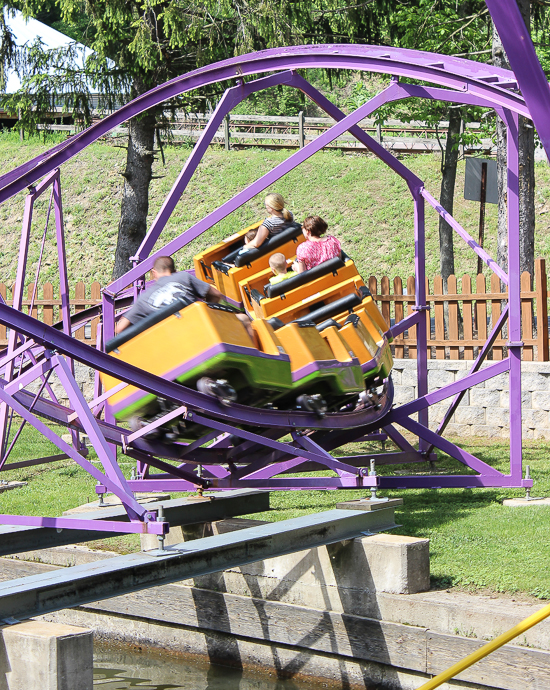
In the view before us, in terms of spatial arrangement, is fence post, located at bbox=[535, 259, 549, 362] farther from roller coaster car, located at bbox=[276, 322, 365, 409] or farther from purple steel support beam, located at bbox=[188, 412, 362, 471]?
purple steel support beam, located at bbox=[188, 412, 362, 471]

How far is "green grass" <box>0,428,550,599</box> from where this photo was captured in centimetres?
533

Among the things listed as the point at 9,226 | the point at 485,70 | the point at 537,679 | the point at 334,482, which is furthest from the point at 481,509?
the point at 9,226

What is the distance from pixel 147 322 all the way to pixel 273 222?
10.8 feet

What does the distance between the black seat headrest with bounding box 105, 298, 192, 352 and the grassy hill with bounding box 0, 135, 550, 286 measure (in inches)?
697

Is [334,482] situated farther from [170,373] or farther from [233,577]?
[170,373]

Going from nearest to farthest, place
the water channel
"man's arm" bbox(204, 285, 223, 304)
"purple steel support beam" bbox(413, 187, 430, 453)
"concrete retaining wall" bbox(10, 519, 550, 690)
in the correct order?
"concrete retaining wall" bbox(10, 519, 550, 690)
the water channel
"man's arm" bbox(204, 285, 223, 304)
"purple steel support beam" bbox(413, 187, 430, 453)

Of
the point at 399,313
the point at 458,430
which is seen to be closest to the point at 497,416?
the point at 458,430

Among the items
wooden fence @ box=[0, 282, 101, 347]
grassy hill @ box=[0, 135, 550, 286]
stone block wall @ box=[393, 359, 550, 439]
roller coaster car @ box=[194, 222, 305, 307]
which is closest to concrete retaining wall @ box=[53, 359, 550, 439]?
stone block wall @ box=[393, 359, 550, 439]

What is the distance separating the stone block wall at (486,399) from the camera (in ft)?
35.7

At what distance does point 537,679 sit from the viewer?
446 centimetres

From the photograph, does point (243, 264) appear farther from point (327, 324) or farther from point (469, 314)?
point (469, 314)

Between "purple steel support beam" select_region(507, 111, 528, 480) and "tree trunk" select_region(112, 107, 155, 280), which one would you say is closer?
"purple steel support beam" select_region(507, 111, 528, 480)

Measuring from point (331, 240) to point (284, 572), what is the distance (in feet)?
12.2

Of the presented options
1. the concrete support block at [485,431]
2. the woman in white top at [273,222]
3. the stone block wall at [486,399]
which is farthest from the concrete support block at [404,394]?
the woman in white top at [273,222]
